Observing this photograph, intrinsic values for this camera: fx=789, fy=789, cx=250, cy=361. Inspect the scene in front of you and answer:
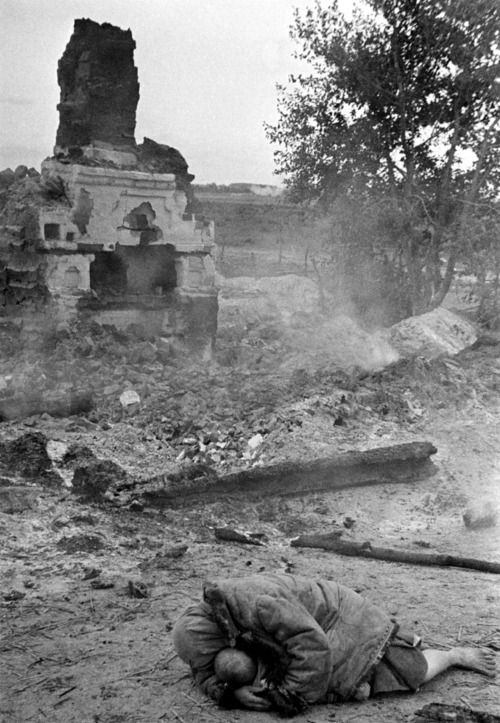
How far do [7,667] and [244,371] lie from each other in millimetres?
9024

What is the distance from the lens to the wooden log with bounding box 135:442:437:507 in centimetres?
807

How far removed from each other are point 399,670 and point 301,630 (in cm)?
72

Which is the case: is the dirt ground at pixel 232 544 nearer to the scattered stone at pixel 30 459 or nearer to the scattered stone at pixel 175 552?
the scattered stone at pixel 175 552

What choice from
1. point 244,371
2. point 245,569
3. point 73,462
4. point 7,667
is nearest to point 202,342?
point 244,371

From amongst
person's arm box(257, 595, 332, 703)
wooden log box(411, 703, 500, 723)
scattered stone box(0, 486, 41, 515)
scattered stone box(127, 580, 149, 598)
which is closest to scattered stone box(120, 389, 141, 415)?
scattered stone box(0, 486, 41, 515)

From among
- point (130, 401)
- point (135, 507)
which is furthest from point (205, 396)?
point (135, 507)

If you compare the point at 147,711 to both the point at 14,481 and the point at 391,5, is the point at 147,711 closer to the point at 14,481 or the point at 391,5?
the point at 14,481

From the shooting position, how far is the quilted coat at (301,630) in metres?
3.78

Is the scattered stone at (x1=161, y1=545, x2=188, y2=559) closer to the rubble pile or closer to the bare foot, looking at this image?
the rubble pile

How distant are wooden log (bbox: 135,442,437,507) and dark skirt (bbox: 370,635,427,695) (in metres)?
4.09

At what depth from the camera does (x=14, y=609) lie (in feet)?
17.6

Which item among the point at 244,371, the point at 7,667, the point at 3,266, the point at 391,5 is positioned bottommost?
the point at 7,667

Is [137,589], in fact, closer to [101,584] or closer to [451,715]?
[101,584]

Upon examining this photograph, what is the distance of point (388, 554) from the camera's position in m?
6.58
